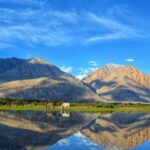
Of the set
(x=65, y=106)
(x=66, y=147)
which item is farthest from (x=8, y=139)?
(x=65, y=106)

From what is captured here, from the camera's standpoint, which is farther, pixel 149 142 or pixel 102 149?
pixel 149 142

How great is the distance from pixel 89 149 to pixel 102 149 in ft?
5.65

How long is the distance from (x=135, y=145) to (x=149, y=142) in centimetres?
414

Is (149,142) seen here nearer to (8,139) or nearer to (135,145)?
(135,145)

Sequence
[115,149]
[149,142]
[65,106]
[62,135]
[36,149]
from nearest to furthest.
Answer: [36,149], [115,149], [149,142], [62,135], [65,106]

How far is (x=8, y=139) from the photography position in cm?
5262

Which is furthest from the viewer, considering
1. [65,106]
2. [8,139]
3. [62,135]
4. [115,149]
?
[65,106]

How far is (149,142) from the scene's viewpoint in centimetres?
5759

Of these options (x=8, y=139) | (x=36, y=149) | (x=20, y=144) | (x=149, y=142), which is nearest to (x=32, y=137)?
(x=8, y=139)

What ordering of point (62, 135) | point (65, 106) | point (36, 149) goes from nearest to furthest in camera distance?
point (36, 149)
point (62, 135)
point (65, 106)

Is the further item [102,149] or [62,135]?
[62,135]

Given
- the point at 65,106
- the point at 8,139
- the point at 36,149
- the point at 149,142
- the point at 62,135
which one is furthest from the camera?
the point at 65,106

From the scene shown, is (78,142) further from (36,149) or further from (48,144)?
(36,149)

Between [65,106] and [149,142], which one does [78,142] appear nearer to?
[149,142]
